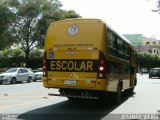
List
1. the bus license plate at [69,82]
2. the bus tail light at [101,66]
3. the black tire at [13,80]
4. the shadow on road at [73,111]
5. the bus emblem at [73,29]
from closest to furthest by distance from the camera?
the shadow on road at [73,111]
the bus tail light at [101,66]
the bus license plate at [69,82]
the bus emblem at [73,29]
the black tire at [13,80]

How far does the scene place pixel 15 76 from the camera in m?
35.7

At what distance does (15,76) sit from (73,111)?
22995mm

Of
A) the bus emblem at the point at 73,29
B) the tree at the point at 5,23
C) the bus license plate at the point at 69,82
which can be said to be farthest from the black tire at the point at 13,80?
the tree at the point at 5,23

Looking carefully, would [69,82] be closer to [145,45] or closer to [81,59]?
[81,59]

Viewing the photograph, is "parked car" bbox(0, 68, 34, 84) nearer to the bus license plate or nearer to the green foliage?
the green foliage

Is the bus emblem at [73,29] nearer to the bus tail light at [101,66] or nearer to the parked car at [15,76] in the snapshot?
the bus tail light at [101,66]

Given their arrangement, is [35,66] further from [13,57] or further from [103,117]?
[103,117]

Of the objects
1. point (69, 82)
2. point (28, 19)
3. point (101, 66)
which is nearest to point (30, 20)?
point (28, 19)

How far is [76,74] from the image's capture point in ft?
45.5

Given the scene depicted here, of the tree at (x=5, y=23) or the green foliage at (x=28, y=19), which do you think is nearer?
the tree at (x=5, y=23)

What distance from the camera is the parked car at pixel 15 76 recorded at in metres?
34.9

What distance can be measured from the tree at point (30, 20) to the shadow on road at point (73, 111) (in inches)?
1705

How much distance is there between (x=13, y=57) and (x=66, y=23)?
5480 centimetres

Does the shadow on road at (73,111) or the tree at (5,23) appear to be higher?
the tree at (5,23)
